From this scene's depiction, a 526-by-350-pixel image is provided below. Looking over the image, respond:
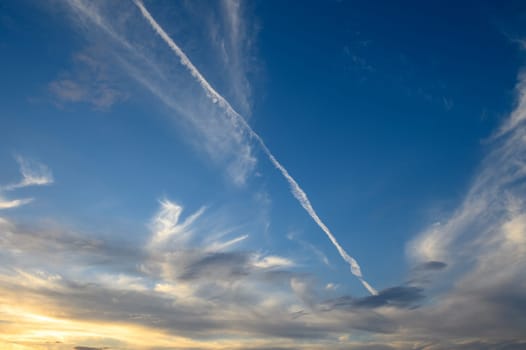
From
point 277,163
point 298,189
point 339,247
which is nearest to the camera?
point 277,163

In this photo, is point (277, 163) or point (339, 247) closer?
point (277, 163)

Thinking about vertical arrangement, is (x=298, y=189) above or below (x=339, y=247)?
above

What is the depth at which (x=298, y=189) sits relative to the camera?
485 ft

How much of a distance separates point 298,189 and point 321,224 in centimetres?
2129

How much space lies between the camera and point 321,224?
152625 mm

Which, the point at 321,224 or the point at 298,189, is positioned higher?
the point at 298,189

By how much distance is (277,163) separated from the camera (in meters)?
133

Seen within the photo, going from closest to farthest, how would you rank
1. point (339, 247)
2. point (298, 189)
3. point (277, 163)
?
point (277, 163)
point (298, 189)
point (339, 247)

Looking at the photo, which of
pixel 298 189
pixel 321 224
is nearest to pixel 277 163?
pixel 298 189

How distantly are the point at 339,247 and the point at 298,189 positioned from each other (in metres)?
42.0

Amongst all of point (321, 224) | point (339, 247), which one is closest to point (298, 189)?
point (321, 224)

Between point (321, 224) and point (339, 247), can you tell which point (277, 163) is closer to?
point (321, 224)

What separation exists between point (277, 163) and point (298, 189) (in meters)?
21.7

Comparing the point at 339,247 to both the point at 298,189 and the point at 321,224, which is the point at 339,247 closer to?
the point at 321,224
